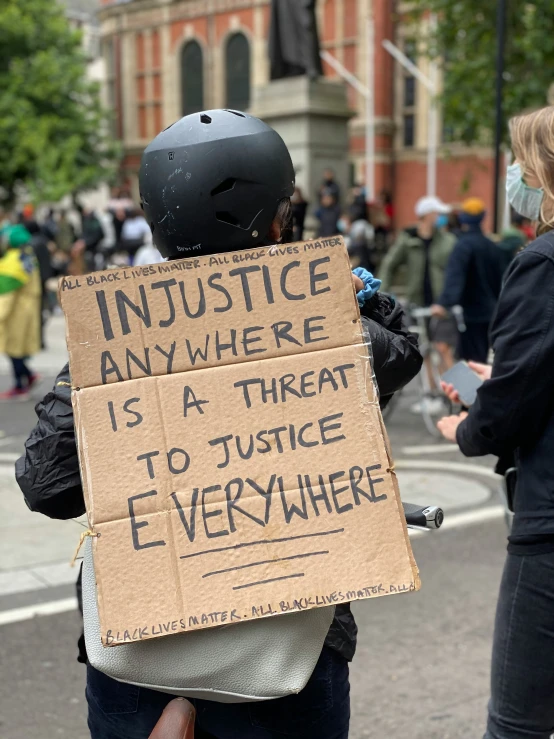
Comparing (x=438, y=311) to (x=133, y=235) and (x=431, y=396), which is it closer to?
(x=431, y=396)

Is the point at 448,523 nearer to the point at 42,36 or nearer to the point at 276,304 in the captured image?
the point at 276,304

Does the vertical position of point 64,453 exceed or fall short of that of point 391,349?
it falls short

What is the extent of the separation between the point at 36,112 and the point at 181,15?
884cm

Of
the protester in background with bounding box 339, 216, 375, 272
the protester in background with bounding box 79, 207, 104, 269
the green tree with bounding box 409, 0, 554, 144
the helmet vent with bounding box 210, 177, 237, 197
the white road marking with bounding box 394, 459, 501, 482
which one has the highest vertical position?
the helmet vent with bounding box 210, 177, 237, 197

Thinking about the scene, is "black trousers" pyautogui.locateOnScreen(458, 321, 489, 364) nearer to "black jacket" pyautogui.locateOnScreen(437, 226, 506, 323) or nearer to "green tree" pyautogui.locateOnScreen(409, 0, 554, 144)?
"black jacket" pyautogui.locateOnScreen(437, 226, 506, 323)

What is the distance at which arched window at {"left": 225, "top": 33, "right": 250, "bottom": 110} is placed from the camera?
3922 cm

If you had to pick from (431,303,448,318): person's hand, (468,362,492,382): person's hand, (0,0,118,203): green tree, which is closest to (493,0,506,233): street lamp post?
(431,303,448,318): person's hand

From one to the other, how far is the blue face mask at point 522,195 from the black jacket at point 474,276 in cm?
578

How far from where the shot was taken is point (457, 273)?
8.32 meters

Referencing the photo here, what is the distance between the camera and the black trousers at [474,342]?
8625 millimetres

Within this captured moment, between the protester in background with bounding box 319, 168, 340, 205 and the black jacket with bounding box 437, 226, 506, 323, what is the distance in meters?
7.14

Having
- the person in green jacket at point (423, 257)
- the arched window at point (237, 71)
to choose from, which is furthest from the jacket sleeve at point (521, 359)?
the arched window at point (237, 71)

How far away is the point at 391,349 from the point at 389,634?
2.71m

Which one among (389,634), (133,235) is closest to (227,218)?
(389,634)
